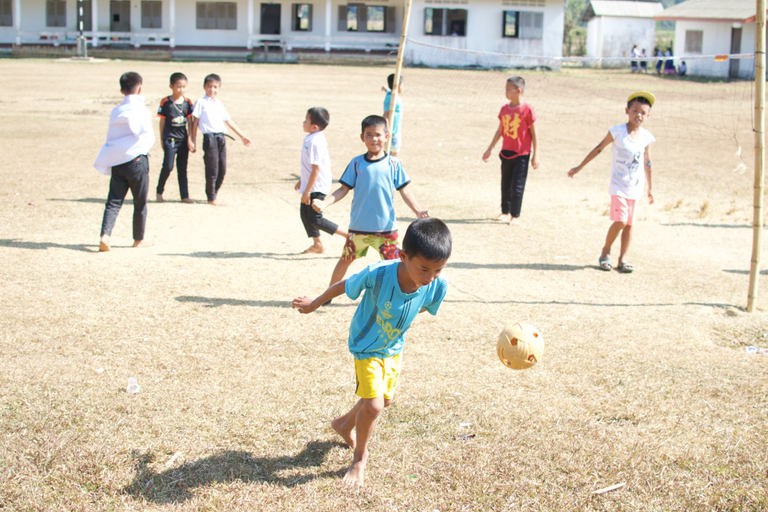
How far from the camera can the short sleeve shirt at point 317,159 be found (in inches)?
265

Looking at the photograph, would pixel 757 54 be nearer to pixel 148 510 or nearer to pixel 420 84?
pixel 148 510

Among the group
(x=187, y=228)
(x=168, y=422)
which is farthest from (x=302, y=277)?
(x=168, y=422)

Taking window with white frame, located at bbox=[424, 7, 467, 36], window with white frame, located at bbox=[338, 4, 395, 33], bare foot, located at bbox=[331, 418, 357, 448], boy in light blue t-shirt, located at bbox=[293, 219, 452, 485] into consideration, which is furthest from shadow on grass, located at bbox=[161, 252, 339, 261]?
window with white frame, located at bbox=[338, 4, 395, 33]

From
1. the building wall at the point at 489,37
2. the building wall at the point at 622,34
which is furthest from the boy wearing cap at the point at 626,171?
the building wall at the point at 622,34

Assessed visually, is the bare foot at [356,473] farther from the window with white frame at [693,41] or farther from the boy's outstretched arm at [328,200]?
the window with white frame at [693,41]

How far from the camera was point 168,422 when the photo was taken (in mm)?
3791

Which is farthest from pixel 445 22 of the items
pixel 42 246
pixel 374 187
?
pixel 374 187

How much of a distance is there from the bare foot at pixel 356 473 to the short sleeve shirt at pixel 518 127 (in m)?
6.23

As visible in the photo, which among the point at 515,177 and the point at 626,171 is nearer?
the point at 626,171

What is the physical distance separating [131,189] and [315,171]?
2.00m

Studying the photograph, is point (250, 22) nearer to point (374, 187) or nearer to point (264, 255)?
point (264, 255)

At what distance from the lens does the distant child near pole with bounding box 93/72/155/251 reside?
6.86m

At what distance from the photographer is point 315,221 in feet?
22.5

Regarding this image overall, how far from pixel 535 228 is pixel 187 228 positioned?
438 centimetres
